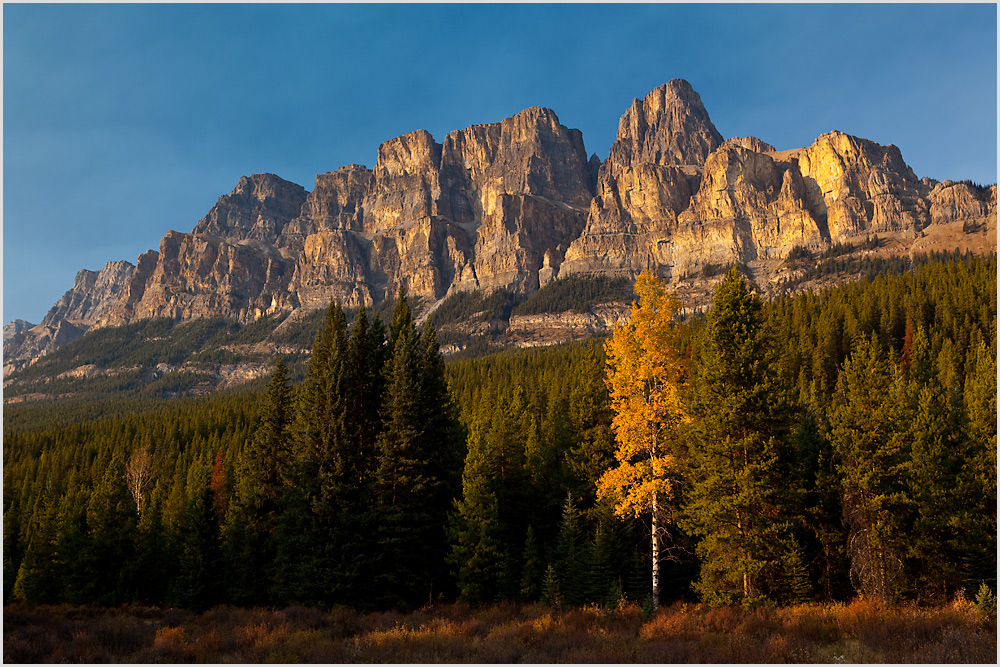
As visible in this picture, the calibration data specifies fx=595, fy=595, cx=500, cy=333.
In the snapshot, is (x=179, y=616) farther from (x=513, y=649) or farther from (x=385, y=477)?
(x=513, y=649)

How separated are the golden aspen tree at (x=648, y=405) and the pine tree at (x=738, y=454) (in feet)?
3.41

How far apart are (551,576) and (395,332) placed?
15.9 meters

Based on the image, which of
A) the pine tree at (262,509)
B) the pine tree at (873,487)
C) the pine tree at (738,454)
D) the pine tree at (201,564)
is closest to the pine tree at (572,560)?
the pine tree at (738,454)

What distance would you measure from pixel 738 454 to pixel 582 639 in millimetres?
9613

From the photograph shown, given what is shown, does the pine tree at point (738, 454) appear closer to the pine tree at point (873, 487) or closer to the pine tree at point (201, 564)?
the pine tree at point (873, 487)

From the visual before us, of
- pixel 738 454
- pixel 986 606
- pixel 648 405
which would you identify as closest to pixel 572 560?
pixel 738 454

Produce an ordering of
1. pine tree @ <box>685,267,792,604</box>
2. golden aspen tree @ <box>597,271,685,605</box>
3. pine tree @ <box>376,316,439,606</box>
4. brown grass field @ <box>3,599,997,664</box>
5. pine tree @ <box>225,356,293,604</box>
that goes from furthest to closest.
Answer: pine tree @ <box>225,356,293,604</box> < pine tree @ <box>376,316,439,606</box> < golden aspen tree @ <box>597,271,685,605</box> < pine tree @ <box>685,267,792,604</box> < brown grass field @ <box>3,599,997,664</box>

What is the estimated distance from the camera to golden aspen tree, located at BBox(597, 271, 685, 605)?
22.9 meters

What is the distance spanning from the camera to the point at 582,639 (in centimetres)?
1748

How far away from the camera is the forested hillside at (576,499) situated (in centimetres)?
2275

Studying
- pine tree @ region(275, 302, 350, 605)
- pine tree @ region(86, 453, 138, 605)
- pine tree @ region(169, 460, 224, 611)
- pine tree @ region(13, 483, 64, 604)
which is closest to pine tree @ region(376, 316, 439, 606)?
pine tree @ region(275, 302, 350, 605)

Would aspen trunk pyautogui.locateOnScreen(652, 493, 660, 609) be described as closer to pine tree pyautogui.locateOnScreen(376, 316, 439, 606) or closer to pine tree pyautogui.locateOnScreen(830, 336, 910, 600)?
pine tree pyautogui.locateOnScreen(830, 336, 910, 600)

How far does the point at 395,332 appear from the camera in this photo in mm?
35062

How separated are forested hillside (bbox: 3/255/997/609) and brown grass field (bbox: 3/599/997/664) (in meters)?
4.09
